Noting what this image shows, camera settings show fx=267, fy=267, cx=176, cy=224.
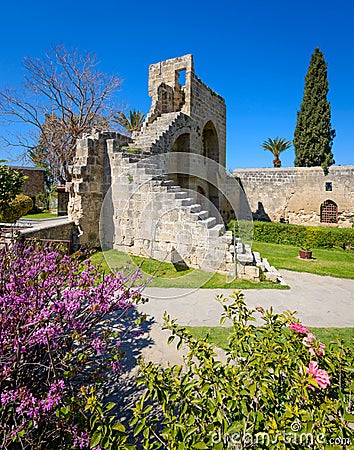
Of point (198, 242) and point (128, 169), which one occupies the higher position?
point (128, 169)

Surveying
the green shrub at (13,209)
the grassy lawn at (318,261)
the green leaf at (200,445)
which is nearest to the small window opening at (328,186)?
the grassy lawn at (318,261)

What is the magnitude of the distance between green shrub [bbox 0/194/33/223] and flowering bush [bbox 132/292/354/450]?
10.0 metres

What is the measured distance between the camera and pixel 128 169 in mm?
8781

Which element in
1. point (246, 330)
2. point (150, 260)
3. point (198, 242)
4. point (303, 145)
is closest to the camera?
point (246, 330)

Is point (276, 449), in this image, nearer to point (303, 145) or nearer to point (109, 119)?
point (109, 119)

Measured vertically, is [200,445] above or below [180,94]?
below

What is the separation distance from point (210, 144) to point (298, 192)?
24.2 feet

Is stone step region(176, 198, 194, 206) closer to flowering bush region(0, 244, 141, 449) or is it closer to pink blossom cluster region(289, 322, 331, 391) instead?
flowering bush region(0, 244, 141, 449)

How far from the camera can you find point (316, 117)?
22953 mm

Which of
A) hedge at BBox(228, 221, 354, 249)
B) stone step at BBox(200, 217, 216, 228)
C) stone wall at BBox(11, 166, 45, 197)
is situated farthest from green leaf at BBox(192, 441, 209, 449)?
stone wall at BBox(11, 166, 45, 197)

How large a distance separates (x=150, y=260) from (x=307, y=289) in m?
4.33

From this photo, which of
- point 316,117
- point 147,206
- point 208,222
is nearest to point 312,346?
point 208,222

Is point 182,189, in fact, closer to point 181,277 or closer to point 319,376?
point 181,277

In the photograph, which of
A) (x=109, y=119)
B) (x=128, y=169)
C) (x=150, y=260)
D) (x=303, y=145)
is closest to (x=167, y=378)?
(x=150, y=260)
